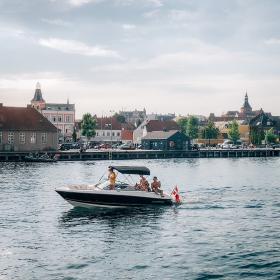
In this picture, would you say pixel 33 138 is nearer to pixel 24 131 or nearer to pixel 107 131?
pixel 24 131

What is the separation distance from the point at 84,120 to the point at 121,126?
42.1 meters

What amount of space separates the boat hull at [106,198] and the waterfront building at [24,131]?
7900 cm

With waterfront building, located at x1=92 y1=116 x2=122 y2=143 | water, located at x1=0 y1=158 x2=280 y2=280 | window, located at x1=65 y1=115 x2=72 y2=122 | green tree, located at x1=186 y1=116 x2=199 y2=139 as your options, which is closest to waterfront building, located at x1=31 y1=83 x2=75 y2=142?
window, located at x1=65 y1=115 x2=72 y2=122

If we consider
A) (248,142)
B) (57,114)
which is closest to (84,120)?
(57,114)

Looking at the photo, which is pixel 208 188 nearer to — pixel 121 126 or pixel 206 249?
pixel 206 249

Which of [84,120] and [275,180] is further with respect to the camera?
[84,120]

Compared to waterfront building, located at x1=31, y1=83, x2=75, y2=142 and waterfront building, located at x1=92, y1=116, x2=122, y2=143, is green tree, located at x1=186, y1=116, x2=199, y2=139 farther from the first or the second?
waterfront building, located at x1=31, y1=83, x2=75, y2=142

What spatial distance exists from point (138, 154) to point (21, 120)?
98.1ft

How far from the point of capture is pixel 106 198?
37094mm

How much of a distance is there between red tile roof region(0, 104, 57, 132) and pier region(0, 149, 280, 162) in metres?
8.19

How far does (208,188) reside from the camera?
2265 inches

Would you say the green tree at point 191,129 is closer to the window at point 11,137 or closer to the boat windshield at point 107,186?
the window at point 11,137

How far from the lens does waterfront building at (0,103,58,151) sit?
112562 millimetres

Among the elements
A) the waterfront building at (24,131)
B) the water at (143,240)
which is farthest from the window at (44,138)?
the water at (143,240)
